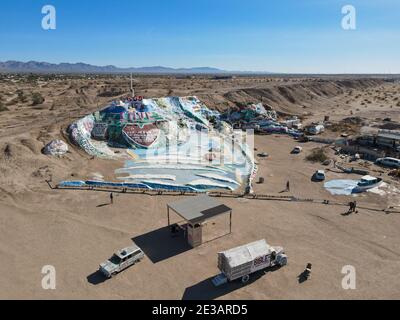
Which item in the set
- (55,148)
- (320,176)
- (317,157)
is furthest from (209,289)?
(317,157)

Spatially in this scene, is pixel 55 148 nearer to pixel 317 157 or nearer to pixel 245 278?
pixel 245 278

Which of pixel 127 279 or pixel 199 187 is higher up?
pixel 199 187

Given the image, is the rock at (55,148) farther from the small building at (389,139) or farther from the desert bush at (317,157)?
the small building at (389,139)

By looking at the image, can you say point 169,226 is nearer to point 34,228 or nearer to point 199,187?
point 199,187

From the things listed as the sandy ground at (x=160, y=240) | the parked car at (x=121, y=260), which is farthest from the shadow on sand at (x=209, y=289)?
the parked car at (x=121, y=260)

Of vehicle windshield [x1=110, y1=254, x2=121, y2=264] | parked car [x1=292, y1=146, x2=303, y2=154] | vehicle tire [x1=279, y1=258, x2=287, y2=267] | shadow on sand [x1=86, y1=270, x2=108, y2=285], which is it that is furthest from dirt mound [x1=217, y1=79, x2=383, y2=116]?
shadow on sand [x1=86, y1=270, x2=108, y2=285]

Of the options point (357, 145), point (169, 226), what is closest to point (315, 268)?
point (169, 226)
